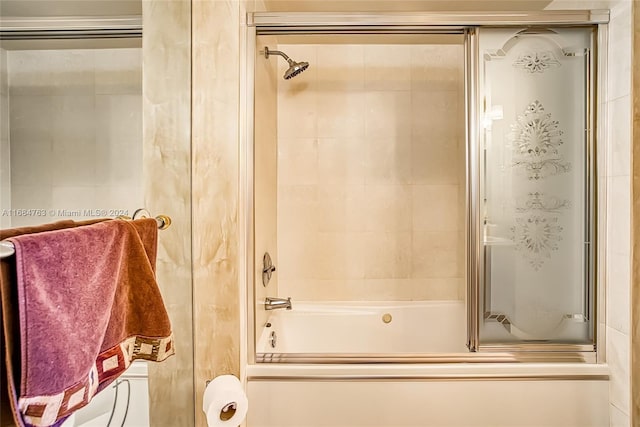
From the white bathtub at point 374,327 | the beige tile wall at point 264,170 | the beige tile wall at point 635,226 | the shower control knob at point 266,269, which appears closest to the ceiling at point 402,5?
the beige tile wall at point 264,170

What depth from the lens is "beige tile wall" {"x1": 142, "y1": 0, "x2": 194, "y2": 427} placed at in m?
1.10

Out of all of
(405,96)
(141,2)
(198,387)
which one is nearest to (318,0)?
(405,96)

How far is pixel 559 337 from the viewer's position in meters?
1.62

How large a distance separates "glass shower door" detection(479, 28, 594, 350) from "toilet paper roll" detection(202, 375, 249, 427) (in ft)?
3.25

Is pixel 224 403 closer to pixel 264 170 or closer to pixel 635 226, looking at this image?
pixel 264 170

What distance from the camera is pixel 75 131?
0.87 m

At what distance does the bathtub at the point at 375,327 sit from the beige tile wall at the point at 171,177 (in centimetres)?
112

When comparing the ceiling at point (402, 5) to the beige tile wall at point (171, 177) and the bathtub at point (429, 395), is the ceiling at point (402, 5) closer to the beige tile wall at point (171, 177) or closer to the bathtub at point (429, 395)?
the beige tile wall at point (171, 177)

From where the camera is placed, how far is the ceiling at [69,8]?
0.73 metres

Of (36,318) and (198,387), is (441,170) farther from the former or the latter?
(36,318)

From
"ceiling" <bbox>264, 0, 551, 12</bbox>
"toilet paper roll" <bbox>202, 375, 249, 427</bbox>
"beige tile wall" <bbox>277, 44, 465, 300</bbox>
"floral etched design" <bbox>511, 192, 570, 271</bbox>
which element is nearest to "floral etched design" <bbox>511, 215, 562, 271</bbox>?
"floral etched design" <bbox>511, 192, 570, 271</bbox>

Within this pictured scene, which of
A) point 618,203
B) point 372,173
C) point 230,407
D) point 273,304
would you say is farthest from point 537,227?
point 230,407

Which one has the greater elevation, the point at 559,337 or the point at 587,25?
the point at 587,25

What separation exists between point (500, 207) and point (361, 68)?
51.1 inches
